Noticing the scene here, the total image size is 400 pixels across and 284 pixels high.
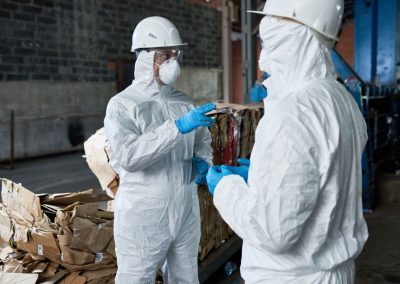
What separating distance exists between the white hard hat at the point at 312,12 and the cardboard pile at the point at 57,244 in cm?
196

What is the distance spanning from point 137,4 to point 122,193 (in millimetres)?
8069

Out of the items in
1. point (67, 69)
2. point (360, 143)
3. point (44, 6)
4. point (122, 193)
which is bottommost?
point (122, 193)

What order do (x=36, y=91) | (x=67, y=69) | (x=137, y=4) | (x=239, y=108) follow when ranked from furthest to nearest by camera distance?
(x=137, y=4) < (x=67, y=69) < (x=36, y=91) < (x=239, y=108)

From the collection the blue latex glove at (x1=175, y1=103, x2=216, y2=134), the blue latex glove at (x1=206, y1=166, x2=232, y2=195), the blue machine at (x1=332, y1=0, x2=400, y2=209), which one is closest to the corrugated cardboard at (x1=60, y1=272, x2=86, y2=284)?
the blue latex glove at (x1=175, y1=103, x2=216, y2=134)

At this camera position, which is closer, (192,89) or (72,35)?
(72,35)

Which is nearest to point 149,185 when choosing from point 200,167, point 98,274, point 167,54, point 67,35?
point 200,167

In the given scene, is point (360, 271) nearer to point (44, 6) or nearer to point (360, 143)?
point (360, 143)

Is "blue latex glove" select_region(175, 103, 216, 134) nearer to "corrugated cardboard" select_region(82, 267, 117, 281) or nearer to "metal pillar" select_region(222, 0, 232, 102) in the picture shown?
"corrugated cardboard" select_region(82, 267, 117, 281)

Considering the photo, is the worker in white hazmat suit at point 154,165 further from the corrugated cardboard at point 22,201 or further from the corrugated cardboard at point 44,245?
the corrugated cardboard at point 22,201

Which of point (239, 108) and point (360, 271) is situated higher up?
point (239, 108)

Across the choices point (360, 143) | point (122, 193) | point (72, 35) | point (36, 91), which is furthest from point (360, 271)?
point (72, 35)

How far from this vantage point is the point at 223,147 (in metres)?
3.10

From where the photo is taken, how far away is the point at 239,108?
3.30m

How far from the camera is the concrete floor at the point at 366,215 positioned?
11.1ft
